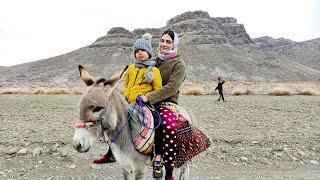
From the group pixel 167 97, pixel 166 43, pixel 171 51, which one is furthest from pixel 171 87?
pixel 166 43

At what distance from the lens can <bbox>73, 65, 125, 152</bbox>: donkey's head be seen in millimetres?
4312

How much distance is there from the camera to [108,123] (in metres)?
4.63

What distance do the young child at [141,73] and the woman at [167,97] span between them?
14 cm

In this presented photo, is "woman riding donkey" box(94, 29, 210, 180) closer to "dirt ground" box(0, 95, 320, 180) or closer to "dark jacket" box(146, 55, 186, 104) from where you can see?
"dark jacket" box(146, 55, 186, 104)

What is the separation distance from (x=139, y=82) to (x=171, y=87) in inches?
15.6

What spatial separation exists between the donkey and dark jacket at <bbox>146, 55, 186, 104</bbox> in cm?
39

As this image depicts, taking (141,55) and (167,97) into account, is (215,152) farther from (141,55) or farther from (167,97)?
(141,55)

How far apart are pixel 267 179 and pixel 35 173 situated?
464 cm

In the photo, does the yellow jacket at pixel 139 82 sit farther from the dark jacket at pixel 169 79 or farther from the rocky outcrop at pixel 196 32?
the rocky outcrop at pixel 196 32

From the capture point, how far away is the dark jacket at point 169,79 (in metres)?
5.09

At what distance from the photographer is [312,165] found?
964cm

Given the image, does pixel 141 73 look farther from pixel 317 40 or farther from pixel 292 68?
pixel 317 40

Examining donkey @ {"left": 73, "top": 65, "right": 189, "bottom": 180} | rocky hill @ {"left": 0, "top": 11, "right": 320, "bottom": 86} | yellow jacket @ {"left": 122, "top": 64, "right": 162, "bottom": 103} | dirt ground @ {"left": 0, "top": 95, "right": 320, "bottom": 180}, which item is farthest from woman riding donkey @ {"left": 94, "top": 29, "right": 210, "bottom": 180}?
rocky hill @ {"left": 0, "top": 11, "right": 320, "bottom": 86}

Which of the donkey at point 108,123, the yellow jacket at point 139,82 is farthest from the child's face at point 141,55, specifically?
the donkey at point 108,123
